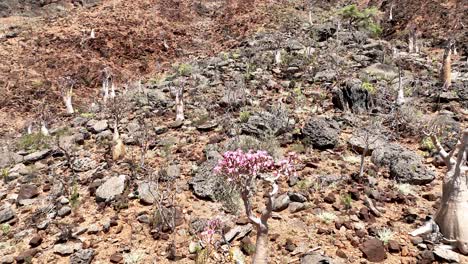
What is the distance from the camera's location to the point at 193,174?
10586 mm

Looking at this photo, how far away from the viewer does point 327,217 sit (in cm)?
814

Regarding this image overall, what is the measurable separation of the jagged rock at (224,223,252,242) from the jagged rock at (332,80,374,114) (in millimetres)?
8193

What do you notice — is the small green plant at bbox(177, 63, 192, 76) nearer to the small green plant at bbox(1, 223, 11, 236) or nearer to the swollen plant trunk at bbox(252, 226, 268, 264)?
the small green plant at bbox(1, 223, 11, 236)

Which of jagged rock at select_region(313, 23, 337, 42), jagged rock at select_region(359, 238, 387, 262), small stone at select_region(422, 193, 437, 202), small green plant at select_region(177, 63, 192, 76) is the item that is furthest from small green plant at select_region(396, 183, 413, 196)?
jagged rock at select_region(313, 23, 337, 42)

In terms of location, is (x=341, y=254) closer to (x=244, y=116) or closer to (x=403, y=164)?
(x=403, y=164)

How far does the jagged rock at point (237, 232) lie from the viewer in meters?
7.72

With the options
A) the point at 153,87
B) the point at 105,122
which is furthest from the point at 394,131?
the point at 153,87

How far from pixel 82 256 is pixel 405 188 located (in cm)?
798

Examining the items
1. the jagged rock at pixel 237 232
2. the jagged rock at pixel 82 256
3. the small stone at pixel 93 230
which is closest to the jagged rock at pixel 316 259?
the jagged rock at pixel 237 232

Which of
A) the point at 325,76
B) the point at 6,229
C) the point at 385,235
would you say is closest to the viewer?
the point at 385,235

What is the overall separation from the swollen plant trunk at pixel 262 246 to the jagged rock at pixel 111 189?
526cm

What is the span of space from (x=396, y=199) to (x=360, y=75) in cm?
949

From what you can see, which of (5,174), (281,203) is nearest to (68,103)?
(5,174)

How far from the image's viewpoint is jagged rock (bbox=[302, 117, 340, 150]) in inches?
456
